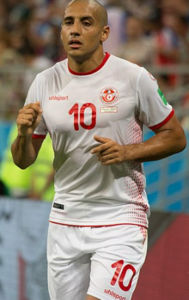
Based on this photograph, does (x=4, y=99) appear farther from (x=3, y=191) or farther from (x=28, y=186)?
(x=3, y=191)

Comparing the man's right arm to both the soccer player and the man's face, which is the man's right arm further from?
the man's face

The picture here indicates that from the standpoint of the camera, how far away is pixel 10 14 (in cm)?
1259

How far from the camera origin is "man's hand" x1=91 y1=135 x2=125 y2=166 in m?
3.63

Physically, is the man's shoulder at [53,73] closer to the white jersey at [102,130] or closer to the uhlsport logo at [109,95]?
the white jersey at [102,130]

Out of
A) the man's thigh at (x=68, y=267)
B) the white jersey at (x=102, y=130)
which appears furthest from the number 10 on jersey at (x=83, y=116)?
the man's thigh at (x=68, y=267)

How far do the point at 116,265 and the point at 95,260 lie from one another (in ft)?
0.46

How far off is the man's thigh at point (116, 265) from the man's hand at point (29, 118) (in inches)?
28.9

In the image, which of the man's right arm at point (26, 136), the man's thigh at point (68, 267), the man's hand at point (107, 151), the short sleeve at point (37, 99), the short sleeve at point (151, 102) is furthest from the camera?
the short sleeve at point (37, 99)

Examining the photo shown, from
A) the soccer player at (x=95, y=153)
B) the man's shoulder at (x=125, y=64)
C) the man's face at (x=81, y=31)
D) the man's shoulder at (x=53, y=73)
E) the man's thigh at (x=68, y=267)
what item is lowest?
the man's thigh at (x=68, y=267)

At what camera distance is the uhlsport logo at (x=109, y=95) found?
388cm

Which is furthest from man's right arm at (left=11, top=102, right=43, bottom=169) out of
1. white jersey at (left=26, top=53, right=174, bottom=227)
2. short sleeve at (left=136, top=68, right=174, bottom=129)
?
short sleeve at (left=136, top=68, right=174, bottom=129)

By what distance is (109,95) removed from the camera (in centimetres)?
389

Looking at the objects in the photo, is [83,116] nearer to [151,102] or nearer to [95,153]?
[95,153]

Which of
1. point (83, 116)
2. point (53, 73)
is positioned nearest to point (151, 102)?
point (83, 116)
